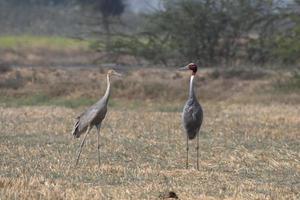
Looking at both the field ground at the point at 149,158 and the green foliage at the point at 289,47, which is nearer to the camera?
the field ground at the point at 149,158

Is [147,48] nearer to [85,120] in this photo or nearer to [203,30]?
[203,30]

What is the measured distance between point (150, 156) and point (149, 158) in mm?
298

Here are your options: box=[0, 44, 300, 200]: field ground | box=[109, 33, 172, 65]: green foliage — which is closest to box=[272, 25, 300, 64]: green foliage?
box=[0, 44, 300, 200]: field ground

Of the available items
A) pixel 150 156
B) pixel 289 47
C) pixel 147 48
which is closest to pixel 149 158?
pixel 150 156

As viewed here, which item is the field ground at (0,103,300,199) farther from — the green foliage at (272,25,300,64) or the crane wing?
the green foliage at (272,25,300,64)

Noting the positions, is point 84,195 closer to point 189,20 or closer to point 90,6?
point 189,20

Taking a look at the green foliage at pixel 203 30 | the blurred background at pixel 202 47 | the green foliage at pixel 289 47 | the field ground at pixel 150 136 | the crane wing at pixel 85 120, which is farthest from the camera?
the green foliage at pixel 203 30

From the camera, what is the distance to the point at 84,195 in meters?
11.8

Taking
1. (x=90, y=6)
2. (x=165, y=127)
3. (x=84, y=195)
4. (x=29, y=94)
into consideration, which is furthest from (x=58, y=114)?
(x=90, y=6)

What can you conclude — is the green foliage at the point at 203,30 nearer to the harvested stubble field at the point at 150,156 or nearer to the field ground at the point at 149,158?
the harvested stubble field at the point at 150,156

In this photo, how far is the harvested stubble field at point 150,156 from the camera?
1257 cm

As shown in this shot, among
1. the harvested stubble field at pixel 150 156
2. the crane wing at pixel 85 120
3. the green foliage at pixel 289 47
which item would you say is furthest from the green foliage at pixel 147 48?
the crane wing at pixel 85 120

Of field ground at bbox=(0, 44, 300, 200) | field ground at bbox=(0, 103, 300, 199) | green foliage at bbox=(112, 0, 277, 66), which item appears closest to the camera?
field ground at bbox=(0, 103, 300, 199)

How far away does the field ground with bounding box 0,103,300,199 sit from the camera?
12.5 m
